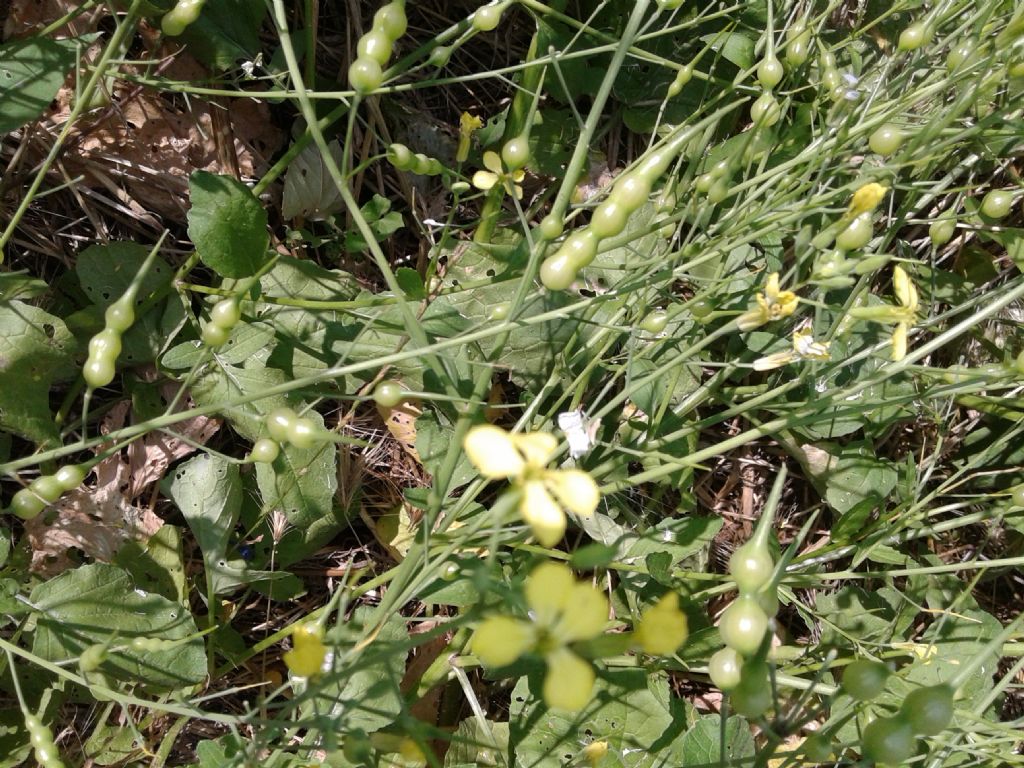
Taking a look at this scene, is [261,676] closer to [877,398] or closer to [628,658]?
[628,658]

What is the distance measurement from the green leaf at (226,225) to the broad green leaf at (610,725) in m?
1.03

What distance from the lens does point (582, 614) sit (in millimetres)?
900

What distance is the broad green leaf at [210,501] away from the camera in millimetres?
1717

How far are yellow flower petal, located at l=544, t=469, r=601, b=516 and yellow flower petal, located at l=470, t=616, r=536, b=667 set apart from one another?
142 millimetres

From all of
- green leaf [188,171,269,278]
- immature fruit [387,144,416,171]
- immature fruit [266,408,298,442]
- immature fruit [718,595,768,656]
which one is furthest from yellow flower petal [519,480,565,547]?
green leaf [188,171,269,278]

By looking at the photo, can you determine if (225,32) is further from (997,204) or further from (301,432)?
(997,204)

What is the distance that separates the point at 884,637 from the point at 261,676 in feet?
4.66

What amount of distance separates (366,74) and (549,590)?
0.78 meters

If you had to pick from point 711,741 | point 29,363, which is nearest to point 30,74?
point 29,363

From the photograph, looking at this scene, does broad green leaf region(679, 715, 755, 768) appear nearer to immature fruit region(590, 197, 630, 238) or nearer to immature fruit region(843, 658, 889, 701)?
immature fruit region(843, 658, 889, 701)

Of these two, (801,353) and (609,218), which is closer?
(609,218)

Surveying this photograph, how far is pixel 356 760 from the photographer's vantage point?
1.10 meters

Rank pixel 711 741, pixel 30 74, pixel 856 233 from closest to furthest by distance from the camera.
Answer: pixel 856 233, pixel 30 74, pixel 711 741

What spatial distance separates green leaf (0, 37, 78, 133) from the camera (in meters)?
1.55
